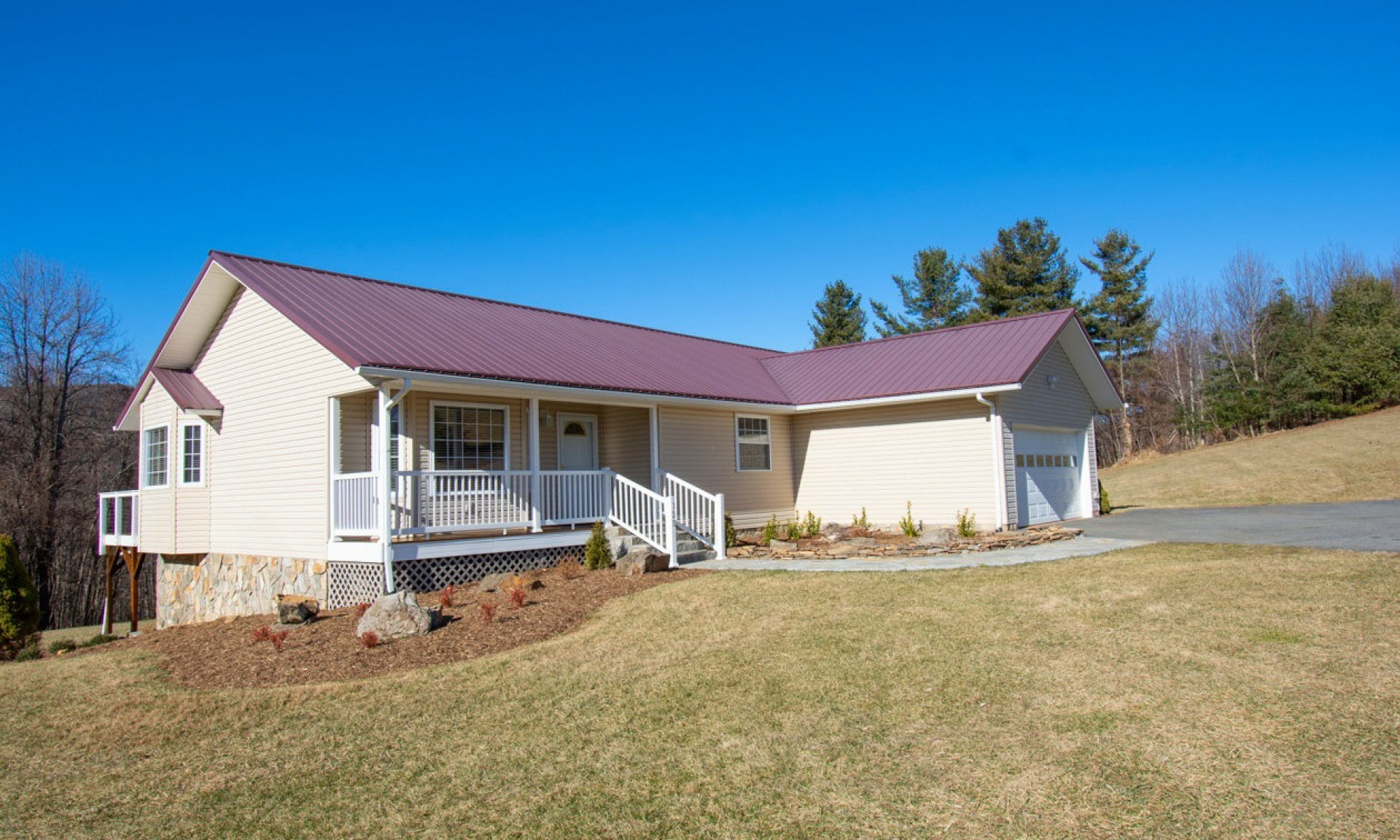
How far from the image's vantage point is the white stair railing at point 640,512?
1443 centimetres

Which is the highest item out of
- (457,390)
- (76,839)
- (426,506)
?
(457,390)

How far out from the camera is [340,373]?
505 inches

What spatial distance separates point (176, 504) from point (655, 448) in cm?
918

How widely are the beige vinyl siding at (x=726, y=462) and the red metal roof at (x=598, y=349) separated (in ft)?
2.24

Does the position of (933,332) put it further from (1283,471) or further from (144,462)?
(144,462)

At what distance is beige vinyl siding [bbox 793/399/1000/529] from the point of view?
55.2ft

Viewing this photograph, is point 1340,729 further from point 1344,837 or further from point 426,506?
point 426,506

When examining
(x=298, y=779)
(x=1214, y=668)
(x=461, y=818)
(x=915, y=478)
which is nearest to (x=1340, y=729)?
(x=1214, y=668)

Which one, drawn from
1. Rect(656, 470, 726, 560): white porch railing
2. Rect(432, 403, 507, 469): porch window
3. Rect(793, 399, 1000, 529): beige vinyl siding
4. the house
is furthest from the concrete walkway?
Rect(432, 403, 507, 469): porch window

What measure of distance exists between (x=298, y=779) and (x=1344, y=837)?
20.2ft

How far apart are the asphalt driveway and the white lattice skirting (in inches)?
412

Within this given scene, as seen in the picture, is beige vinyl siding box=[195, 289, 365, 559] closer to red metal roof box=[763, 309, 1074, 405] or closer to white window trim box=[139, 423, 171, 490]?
white window trim box=[139, 423, 171, 490]

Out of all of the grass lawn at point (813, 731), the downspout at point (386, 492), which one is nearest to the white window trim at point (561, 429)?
the downspout at point (386, 492)

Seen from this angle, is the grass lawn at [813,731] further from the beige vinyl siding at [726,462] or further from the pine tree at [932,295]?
the pine tree at [932,295]
